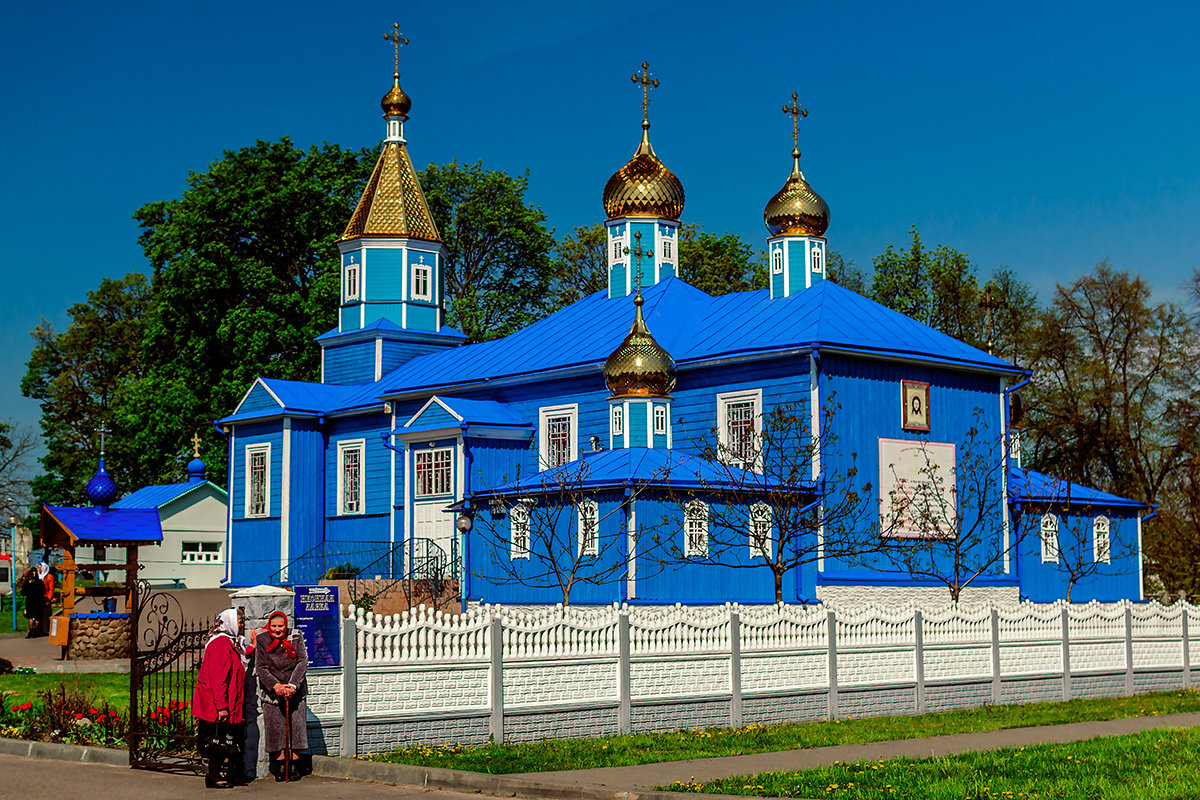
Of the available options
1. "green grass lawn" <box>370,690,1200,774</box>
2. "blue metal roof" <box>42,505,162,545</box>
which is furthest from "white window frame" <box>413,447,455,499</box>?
"green grass lawn" <box>370,690,1200,774</box>

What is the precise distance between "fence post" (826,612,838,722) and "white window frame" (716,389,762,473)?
9.63 m

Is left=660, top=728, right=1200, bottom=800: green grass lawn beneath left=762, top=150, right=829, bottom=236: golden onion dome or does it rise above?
beneath

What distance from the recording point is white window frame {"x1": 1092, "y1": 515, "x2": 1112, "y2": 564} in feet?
113

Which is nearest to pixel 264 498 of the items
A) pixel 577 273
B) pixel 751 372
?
pixel 751 372

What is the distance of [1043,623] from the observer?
21000 mm

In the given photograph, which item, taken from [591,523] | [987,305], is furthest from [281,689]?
[987,305]

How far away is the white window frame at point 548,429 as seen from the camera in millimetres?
31562

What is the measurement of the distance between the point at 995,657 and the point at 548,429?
1407 cm

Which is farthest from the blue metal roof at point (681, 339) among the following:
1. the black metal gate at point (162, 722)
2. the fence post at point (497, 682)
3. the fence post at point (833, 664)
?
the black metal gate at point (162, 722)

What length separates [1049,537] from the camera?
109 ft

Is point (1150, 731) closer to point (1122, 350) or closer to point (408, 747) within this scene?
point (408, 747)

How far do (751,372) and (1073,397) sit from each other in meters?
21.1

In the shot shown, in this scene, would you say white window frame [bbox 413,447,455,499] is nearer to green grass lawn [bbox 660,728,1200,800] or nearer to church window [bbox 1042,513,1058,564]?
church window [bbox 1042,513,1058,564]

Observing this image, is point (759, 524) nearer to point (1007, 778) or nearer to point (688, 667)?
point (688, 667)
